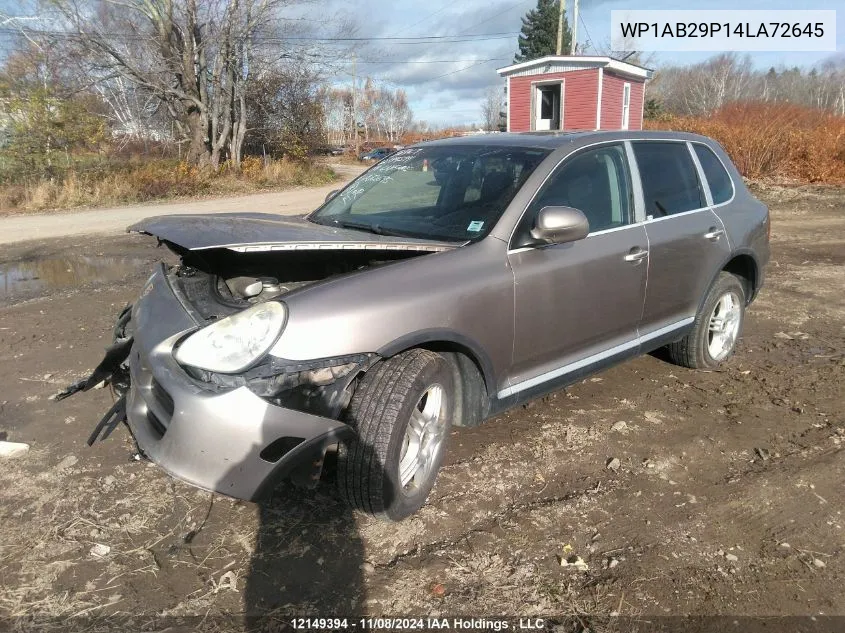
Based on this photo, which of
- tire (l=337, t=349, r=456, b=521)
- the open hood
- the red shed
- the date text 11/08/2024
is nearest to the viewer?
the date text 11/08/2024

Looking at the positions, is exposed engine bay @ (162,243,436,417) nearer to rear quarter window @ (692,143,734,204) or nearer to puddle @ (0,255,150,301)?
rear quarter window @ (692,143,734,204)

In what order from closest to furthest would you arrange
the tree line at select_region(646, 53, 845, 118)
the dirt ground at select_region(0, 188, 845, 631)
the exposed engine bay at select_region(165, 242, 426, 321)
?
the dirt ground at select_region(0, 188, 845, 631)
the exposed engine bay at select_region(165, 242, 426, 321)
the tree line at select_region(646, 53, 845, 118)

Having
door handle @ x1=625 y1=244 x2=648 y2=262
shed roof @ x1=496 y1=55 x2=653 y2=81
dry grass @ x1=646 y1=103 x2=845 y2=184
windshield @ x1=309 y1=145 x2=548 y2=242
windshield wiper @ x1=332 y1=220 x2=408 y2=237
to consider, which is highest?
shed roof @ x1=496 y1=55 x2=653 y2=81

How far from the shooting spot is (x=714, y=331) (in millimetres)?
4625

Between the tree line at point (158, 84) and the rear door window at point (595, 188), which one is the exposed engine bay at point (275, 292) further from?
the tree line at point (158, 84)

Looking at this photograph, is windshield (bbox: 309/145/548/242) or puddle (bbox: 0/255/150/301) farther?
puddle (bbox: 0/255/150/301)

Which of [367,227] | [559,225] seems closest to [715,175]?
[559,225]

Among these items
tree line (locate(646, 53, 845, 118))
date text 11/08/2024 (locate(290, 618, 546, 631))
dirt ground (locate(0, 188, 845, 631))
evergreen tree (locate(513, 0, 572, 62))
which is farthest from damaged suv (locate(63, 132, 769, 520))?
tree line (locate(646, 53, 845, 118))

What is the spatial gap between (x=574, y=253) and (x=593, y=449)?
1.11 m

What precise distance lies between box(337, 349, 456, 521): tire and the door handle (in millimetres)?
1435

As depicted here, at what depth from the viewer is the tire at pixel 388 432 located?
2.49 m

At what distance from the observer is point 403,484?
2766mm

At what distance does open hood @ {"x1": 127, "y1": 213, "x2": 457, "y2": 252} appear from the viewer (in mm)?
2602

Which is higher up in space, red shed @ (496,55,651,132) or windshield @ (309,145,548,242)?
red shed @ (496,55,651,132)
